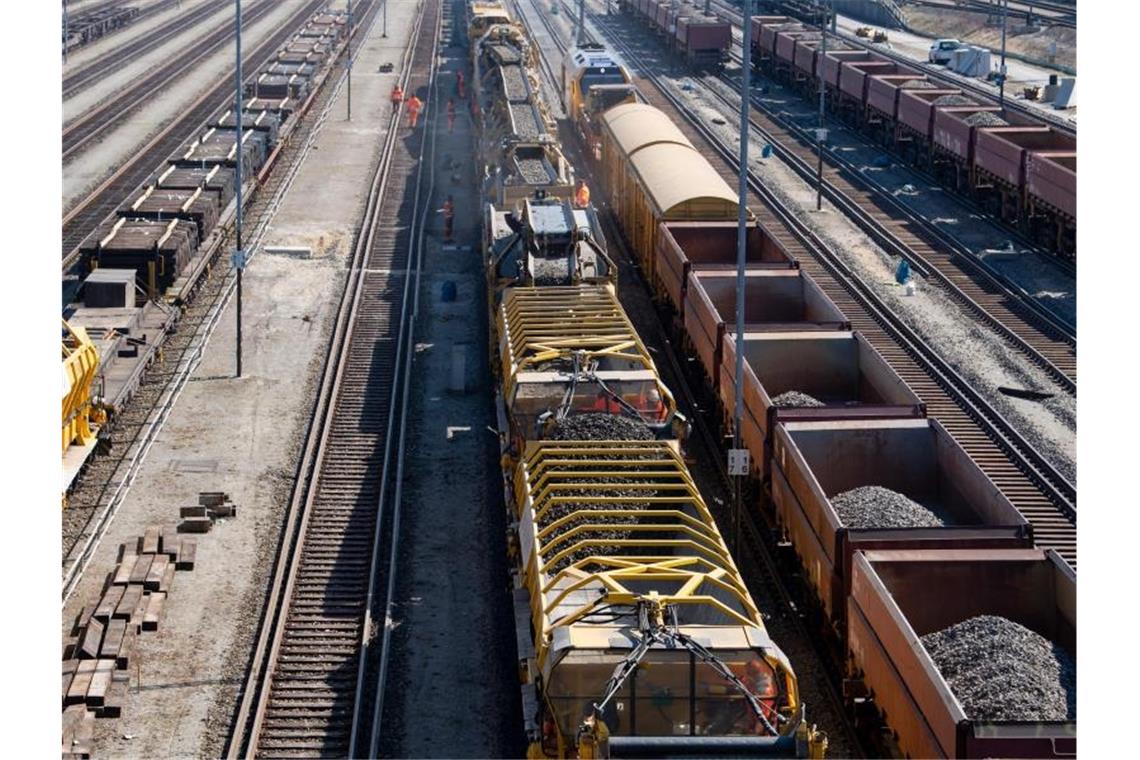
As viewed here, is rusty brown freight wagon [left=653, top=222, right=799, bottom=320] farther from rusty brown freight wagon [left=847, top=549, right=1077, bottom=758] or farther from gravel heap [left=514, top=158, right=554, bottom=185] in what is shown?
rusty brown freight wagon [left=847, top=549, right=1077, bottom=758]

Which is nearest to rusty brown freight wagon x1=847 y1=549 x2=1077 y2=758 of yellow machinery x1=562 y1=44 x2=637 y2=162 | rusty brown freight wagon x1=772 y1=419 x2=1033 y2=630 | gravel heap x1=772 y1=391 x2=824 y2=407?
rusty brown freight wagon x1=772 y1=419 x2=1033 y2=630

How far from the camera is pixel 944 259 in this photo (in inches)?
1679

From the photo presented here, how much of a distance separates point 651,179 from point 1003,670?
2389cm

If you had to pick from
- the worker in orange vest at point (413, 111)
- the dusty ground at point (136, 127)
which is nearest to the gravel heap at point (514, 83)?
the worker in orange vest at point (413, 111)

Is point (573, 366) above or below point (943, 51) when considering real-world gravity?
below

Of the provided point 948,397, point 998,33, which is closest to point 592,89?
point 948,397

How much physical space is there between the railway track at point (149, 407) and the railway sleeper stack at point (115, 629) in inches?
32.2

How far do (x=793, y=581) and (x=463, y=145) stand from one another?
39619mm

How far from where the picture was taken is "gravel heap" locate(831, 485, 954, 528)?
20.6 meters

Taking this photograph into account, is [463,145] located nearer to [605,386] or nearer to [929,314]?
[929,314]

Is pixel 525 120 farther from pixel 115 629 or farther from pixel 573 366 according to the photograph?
pixel 115 629

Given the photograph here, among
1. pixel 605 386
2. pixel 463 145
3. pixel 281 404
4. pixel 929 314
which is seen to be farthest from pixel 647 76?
pixel 605 386

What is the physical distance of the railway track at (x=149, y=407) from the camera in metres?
24.7

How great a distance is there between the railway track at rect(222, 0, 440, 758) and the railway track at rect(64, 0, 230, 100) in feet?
117
